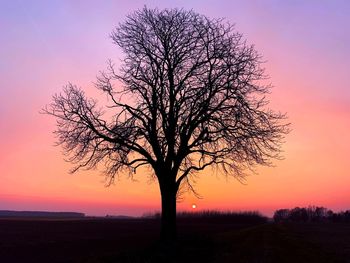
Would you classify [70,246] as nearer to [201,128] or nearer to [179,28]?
[201,128]

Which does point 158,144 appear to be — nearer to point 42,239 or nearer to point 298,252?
Result: point 298,252

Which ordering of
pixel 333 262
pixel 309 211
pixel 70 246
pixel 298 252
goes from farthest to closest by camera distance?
pixel 309 211
pixel 70 246
pixel 298 252
pixel 333 262

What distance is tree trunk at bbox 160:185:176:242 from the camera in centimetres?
3131

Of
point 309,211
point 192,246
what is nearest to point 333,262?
point 192,246

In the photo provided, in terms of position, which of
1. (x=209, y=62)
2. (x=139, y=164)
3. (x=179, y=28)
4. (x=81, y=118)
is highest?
(x=179, y=28)

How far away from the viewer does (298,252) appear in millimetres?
25234

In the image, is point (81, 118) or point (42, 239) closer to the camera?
point (81, 118)

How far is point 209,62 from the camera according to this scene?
31703 millimetres

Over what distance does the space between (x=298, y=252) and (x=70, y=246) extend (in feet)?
52.3

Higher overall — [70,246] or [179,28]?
[179,28]

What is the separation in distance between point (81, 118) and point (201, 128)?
279 inches

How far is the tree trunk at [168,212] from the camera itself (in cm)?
3131

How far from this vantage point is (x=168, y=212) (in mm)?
31516

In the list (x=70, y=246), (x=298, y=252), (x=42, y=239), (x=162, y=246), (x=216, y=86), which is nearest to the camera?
(x=298, y=252)
